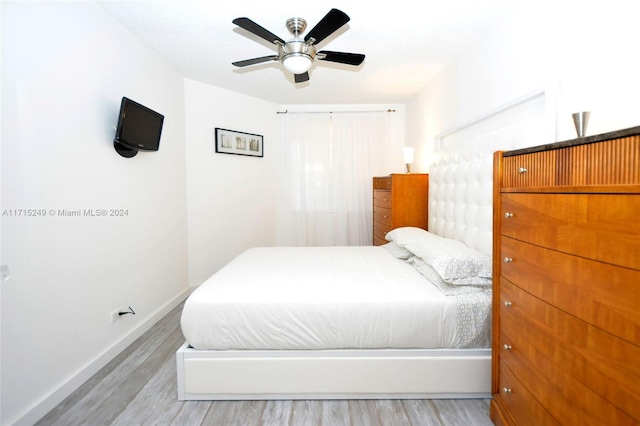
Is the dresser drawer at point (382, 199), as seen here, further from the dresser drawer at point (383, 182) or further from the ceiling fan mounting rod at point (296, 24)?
the ceiling fan mounting rod at point (296, 24)

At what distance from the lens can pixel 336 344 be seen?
1686 mm

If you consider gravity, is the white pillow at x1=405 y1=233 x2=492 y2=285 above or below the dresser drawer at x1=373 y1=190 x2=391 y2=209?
below

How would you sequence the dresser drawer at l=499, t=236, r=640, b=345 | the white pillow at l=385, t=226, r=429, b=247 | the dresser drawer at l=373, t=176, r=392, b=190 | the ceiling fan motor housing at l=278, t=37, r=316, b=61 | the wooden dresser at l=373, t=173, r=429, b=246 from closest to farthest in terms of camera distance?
the dresser drawer at l=499, t=236, r=640, b=345, the ceiling fan motor housing at l=278, t=37, r=316, b=61, the white pillow at l=385, t=226, r=429, b=247, the wooden dresser at l=373, t=173, r=429, b=246, the dresser drawer at l=373, t=176, r=392, b=190

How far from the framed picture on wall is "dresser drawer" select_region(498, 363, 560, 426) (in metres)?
3.57

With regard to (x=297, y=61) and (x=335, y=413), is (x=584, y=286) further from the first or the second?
(x=297, y=61)

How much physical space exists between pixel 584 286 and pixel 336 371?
1238 millimetres

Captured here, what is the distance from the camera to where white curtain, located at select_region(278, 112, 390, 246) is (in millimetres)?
4438

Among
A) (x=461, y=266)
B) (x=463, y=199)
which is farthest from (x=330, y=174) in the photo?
(x=461, y=266)

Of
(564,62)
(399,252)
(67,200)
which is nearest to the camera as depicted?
(564,62)

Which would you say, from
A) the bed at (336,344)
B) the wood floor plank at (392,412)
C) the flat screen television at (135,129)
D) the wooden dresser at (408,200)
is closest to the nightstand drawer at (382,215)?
the wooden dresser at (408,200)

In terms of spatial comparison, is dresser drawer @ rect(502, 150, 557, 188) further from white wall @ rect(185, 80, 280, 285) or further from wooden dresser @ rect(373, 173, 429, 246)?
white wall @ rect(185, 80, 280, 285)

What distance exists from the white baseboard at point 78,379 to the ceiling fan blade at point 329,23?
2.59 m

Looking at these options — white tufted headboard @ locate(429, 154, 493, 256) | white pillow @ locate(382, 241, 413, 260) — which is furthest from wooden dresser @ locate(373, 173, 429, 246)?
white pillow @ locate(382, 241, 413, 260)

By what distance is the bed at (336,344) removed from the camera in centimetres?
167
